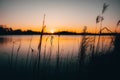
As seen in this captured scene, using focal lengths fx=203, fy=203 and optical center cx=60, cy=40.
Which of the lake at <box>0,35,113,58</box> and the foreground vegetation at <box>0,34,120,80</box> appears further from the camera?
the lake at <box>0,35,113,58</box>

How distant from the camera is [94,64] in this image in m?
7.36

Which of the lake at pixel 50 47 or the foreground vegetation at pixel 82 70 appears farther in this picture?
the lake at pixel 50 47

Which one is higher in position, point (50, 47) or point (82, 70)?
point (50, 47)

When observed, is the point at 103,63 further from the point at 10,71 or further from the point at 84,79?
the point at 10,71

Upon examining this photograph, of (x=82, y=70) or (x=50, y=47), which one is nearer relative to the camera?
(x=82, y=70)

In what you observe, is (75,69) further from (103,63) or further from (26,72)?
(26,72)

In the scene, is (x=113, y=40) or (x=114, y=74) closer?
(x=114, y=74)

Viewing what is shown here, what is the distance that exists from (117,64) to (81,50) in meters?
1.78

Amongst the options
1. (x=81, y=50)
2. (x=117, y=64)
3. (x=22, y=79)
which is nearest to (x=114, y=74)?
(x=117, y=64)

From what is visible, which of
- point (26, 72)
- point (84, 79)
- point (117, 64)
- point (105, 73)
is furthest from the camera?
point (26, 72)

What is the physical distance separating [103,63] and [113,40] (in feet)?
3.08

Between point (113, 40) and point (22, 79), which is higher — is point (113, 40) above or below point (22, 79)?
above

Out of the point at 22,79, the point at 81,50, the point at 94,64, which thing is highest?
the point at 81,50

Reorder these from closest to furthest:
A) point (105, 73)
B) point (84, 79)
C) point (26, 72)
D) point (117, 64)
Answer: point (84, 79), point (105, 73), point (117, 64), point (26, 72)
